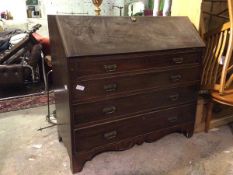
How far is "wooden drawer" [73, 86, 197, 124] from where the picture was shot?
5.06 ft

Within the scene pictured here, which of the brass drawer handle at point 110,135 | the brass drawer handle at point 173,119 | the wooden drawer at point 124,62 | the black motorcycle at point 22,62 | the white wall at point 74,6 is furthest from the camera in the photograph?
the white wall at point 74,6

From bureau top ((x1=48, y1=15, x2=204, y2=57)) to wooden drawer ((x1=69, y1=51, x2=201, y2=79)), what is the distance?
4 cm

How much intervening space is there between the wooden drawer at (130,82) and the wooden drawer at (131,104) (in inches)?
2.2

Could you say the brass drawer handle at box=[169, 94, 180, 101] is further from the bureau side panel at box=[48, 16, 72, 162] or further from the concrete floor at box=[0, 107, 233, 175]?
the bureau side panel at box=[48, 16, 72, 162]

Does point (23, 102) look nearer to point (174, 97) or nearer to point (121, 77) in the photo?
point (121, 77)

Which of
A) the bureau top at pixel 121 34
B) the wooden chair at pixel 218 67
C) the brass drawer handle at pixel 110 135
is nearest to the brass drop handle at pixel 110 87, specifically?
the bureau top at pixel 121 34

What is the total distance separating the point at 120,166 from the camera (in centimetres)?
176

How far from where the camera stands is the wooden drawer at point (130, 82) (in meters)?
1.48

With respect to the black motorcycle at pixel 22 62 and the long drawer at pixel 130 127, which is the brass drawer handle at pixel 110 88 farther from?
the black motorcycle at pixel 22 62

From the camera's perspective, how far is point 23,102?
2836 millimetres

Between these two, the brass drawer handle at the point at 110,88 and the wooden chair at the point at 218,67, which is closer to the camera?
the brass drawer handle at the point at 110,88

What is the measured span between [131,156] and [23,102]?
5.35 feet

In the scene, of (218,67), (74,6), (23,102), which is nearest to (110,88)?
(218,67)

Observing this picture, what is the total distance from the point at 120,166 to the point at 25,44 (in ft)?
7.19
